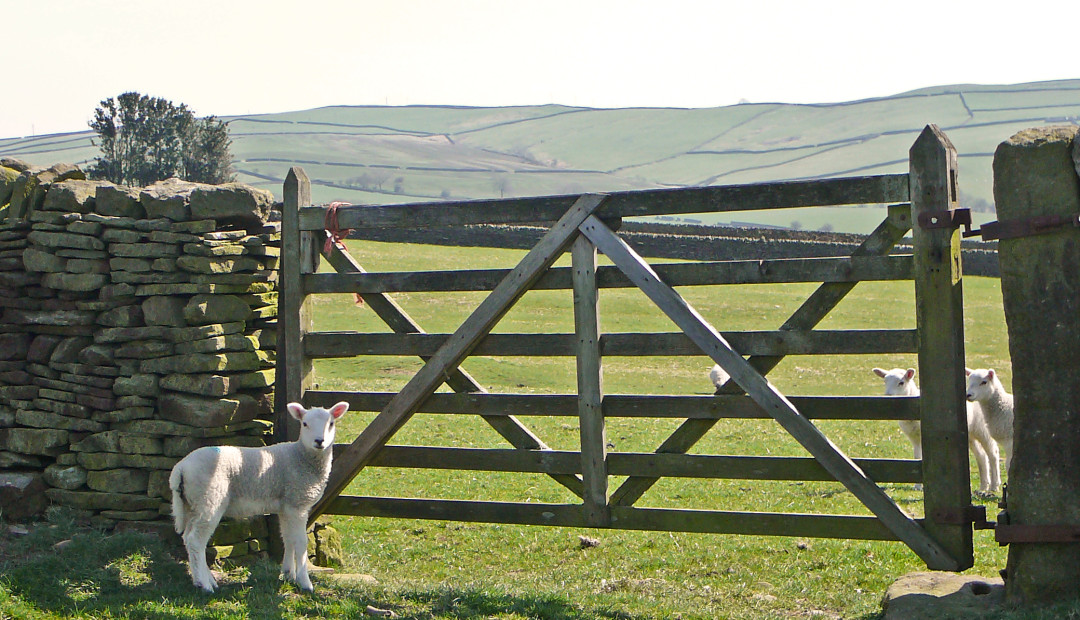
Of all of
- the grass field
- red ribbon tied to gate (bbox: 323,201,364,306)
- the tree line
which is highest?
the tree line

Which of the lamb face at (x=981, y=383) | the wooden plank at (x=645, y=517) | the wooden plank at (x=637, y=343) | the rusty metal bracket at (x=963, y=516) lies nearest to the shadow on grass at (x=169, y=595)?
the wooden plank at (x=645, y=517)

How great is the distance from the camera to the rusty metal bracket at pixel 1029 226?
5.82 metres

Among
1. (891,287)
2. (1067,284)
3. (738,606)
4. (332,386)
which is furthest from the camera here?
(891,287)

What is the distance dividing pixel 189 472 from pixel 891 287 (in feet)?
118

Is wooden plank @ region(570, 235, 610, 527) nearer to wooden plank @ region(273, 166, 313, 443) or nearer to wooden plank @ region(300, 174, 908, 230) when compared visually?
wooden plank @ region(300, 174, 908, 230)

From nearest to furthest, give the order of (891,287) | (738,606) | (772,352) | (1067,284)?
1. (1067,284)
2. (772,352)
3. (738,606)
4. (891,287)

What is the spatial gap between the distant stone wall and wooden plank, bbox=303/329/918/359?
81 centimetres

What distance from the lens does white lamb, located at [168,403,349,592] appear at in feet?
23.4

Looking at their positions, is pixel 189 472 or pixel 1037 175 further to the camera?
pixel 189 472

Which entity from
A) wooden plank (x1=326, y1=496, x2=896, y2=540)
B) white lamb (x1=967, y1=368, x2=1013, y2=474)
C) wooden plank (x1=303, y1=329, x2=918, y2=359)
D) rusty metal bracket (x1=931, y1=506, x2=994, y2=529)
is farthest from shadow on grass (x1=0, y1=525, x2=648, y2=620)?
white lamb (x1=967, y1=368, x2=1013, y2=474)

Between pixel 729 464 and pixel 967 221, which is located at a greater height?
pixel 967 221

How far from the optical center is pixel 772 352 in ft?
22.1

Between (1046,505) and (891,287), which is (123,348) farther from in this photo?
(891,287)

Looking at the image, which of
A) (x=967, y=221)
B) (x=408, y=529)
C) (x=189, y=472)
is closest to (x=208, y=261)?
(x=189, y=472)
